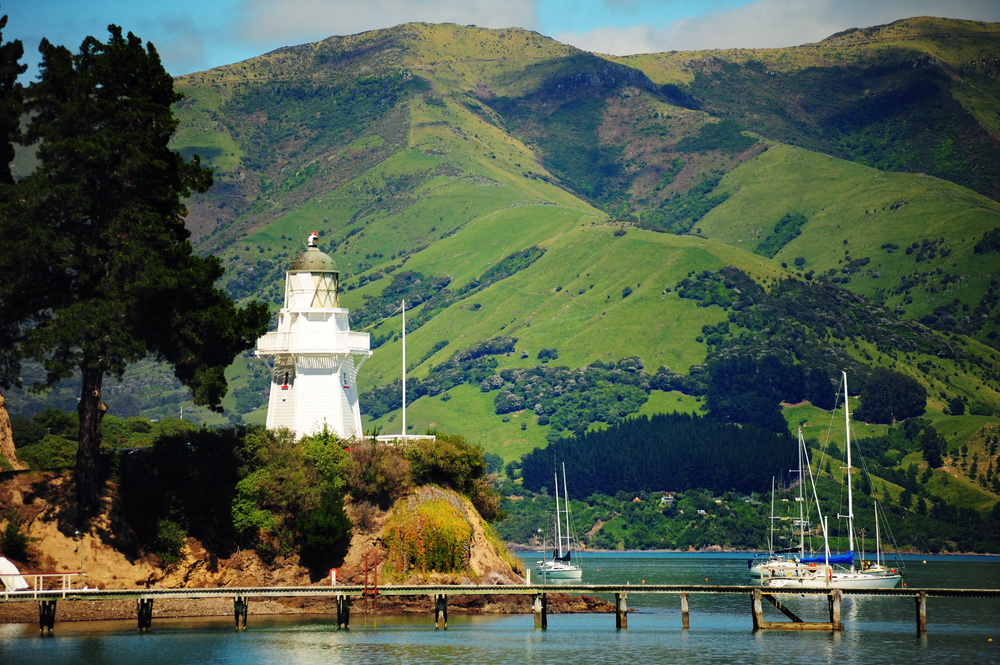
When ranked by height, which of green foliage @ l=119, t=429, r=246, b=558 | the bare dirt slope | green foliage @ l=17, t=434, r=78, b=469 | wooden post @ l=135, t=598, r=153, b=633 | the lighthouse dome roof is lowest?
wooden post @ l=135, t=598, r=153, b=633

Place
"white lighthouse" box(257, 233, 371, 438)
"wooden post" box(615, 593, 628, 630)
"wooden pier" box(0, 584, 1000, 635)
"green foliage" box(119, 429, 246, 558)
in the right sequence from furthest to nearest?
"white lighthouse" box(257, 233, 371, 438) < "wooden post" box(615, 593, 628, 630) < "green foliage" box(119, 429, 246, 558) < "wooden pier" box(0, 584, 1000, 635)

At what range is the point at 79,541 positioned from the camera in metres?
59.7

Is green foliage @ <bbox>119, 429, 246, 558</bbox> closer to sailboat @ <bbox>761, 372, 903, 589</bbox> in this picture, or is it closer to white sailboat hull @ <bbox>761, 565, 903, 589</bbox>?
sailboat @ <bbox>761, 372, 903, 589</bbox>

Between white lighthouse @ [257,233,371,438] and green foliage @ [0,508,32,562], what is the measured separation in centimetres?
1629

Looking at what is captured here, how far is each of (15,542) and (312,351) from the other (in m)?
19.2

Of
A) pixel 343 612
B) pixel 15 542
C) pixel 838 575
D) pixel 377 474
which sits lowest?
pixel 838 575

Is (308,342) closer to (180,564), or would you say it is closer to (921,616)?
(180,564)

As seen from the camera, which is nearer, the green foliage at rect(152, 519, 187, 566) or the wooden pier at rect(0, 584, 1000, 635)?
the wooden pier at rect(0, 584, 1000, 635)

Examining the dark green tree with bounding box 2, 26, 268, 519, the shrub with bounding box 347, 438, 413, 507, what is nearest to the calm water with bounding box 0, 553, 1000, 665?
the shrub with bounding box 347, 438, 413, 507

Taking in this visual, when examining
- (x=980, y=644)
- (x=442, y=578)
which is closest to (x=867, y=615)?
(x=980, y=644)

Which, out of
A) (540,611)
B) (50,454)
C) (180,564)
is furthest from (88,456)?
(540,611)

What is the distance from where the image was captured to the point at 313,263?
70938mm

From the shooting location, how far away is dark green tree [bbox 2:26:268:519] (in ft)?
191

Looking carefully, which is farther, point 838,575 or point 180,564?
point 838,575
